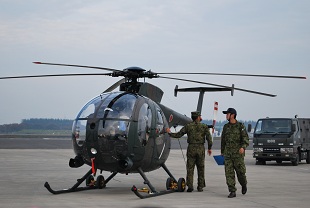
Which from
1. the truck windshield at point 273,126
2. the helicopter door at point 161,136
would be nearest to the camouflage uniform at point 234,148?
the helicopter door at point 161,136

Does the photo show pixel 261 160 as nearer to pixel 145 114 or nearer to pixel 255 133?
pixel 255 133

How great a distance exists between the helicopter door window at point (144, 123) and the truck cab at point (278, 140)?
13.1 meters

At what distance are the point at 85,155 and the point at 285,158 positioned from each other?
47.7ft

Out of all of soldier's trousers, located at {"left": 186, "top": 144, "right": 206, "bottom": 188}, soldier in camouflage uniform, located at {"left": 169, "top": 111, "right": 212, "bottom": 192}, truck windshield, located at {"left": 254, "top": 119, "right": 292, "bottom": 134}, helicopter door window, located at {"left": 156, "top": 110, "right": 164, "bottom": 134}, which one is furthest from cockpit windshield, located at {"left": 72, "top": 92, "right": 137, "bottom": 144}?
truck windshield, located at {"left": 254, "top": 119, "right": 292, "bottom": 134}

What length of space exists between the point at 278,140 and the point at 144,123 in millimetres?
13423

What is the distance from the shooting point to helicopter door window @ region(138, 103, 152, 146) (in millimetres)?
13587

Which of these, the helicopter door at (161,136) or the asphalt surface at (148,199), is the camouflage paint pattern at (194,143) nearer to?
the helicopter door at (161,136)

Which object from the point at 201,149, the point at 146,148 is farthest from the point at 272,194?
the point at 146,148

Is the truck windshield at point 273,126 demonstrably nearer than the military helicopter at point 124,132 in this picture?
No

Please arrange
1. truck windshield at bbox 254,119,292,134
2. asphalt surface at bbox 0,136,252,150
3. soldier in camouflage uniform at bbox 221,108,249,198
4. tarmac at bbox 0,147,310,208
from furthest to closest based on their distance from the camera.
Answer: asphalt surface at bbox 0,136,252,150 < truck windshield at bbox 254,119,292,134 < soldier in camouflage uniform at bbox 221,108,249,198 < tarmac at bbox 0,147,310,208

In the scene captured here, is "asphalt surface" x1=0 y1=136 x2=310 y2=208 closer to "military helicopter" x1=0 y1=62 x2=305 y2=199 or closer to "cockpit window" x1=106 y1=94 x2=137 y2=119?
"military helicopter" x1=0 y1=62 x2=305 y2=199

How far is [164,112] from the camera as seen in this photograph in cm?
1575

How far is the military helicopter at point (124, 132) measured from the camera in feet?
43.1

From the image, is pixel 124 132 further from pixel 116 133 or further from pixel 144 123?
pixel 144 123
